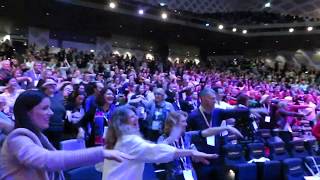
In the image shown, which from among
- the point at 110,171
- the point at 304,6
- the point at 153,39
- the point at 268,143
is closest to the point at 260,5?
the point at 304,6

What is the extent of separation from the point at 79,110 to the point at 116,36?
21.4 m

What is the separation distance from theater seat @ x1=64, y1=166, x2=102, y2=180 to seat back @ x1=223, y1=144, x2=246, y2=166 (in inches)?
107

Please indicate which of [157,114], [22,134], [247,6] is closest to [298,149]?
[157,114]

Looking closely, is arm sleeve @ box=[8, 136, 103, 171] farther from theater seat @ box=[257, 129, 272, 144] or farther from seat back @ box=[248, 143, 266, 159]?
theater seat @ box=[257, 129, 272, 144]

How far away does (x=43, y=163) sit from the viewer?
1.70 meters

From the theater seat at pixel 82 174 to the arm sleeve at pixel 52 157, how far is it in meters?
2.03

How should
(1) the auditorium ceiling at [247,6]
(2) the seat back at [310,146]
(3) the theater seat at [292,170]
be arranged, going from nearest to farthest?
(3) the theater seat at [292,170], (2) the seat back at [310,146], (1) the auditorium ceiling at [247,6]

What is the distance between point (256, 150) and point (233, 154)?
69 cm

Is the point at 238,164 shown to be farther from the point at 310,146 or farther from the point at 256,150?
the point at 310,146

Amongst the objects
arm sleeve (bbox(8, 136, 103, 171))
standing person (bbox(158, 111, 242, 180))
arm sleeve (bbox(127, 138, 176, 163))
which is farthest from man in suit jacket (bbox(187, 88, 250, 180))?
arm sleeve (bbox(8, 136, 103, 171))

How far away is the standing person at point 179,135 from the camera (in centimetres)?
382

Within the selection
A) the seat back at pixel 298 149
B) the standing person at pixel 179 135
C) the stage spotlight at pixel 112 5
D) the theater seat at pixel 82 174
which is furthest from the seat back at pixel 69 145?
the stage spotlight at pixel 112 5

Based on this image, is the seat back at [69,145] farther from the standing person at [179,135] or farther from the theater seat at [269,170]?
the theater seat at [269,170]

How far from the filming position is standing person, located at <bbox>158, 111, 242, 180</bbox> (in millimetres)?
3817
